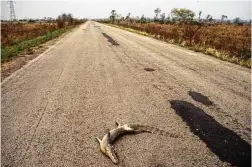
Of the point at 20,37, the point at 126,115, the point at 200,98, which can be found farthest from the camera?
the point at 20,37

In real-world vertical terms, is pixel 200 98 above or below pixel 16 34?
below

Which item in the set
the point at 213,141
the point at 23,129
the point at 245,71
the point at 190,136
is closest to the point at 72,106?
the point at 23,129

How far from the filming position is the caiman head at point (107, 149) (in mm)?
3608

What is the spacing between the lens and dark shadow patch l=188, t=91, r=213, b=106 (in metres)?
5.92

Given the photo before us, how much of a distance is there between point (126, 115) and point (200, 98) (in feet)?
6.93

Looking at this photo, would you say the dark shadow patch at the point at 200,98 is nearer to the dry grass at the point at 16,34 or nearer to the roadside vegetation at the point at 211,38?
the roadside vegetation at the point at 211,38

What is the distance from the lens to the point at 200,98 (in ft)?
20.4

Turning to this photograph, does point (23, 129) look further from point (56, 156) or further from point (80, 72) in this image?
point (80, 72)

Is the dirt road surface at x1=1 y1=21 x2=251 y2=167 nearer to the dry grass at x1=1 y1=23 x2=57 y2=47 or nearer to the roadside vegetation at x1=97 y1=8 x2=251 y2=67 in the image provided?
the roadside vegetation at x1=97 y1=8 x2=251 y2=67

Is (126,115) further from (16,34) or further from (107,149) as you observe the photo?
(16,34)

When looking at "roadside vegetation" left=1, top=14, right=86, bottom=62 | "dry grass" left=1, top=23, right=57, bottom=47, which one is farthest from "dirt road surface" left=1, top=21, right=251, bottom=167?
Answer: "dry grass" left=1, top=23, right=57, bottom=47

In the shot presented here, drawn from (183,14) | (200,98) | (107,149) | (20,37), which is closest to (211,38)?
(20,37)

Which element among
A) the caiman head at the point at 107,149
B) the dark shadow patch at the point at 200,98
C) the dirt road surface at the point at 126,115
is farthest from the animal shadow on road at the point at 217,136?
the caiman head at the point at 107,149

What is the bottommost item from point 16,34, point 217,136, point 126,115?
point 217,136
